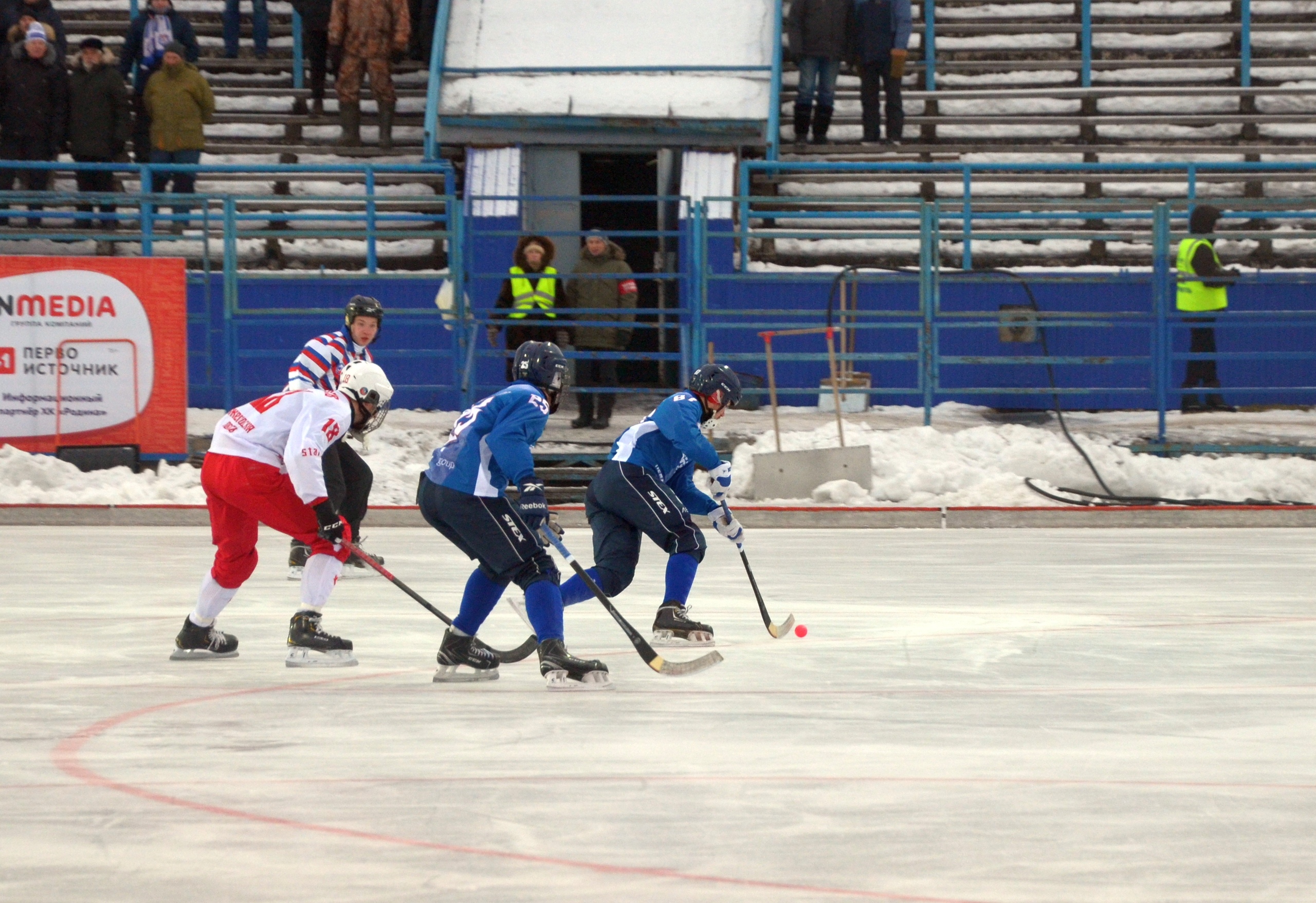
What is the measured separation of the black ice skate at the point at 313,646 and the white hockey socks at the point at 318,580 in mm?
45

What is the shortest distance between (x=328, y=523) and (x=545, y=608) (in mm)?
990

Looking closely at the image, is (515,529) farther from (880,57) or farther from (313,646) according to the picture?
(880,57)

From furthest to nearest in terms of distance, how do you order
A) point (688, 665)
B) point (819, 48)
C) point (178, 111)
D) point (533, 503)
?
point (819, 48) < point (178, 111) < point (688, 665) < point (533, 503)

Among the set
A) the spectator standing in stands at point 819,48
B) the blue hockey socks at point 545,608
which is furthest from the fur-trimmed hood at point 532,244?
the blue hockey socks at point 545,608

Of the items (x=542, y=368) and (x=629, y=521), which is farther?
(x=629, y=521)

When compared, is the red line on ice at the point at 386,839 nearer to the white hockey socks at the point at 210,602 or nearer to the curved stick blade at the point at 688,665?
the white hockey socks at the point at 210,602

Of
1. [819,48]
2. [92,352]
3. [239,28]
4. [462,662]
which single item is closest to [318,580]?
[462,662]

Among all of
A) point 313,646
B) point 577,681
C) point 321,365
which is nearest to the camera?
point 577,681

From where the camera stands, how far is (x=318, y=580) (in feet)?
25.5

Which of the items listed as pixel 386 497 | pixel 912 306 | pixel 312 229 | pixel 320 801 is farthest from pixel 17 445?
pixel 320 801

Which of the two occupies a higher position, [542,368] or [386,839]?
[542,368]

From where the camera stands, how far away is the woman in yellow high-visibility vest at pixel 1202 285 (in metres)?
17.1

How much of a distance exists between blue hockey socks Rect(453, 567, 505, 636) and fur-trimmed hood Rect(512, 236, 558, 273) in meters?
9.56

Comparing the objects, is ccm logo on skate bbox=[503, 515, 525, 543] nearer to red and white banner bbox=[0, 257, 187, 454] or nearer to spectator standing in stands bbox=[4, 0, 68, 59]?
red and white banner bbox=[0, 257, 187, 454]
